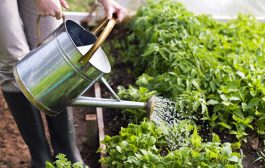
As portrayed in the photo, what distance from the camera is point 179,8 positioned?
3426 millimetres

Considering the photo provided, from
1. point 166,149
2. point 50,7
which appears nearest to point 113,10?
point 50,7

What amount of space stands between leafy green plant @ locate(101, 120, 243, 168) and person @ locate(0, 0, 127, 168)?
9.0 inches

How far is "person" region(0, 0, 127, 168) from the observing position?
219 cm

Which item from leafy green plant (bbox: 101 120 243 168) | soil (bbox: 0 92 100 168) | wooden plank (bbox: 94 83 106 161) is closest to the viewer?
leafy green plant (bbox: 101 120 243 168)

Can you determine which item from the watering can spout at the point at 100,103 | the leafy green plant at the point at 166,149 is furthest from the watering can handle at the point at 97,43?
the leafy green plant at the point at 166,149

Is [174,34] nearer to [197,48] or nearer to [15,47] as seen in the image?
[197,48]

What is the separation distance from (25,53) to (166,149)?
31.3 inches

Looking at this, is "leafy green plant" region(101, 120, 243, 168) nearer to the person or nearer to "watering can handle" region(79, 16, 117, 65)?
the person

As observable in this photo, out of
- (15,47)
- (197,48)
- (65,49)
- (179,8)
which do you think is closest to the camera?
(65,49)

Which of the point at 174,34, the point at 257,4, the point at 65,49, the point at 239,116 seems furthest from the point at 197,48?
the point at 257,4

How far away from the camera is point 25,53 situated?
2.24 m

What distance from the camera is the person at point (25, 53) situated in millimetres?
2191

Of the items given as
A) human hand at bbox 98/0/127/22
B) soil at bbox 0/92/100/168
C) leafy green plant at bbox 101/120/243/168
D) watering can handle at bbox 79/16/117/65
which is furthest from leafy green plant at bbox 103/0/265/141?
watering can handle at bbox 79/16/117/65

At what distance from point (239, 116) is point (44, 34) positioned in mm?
1015
